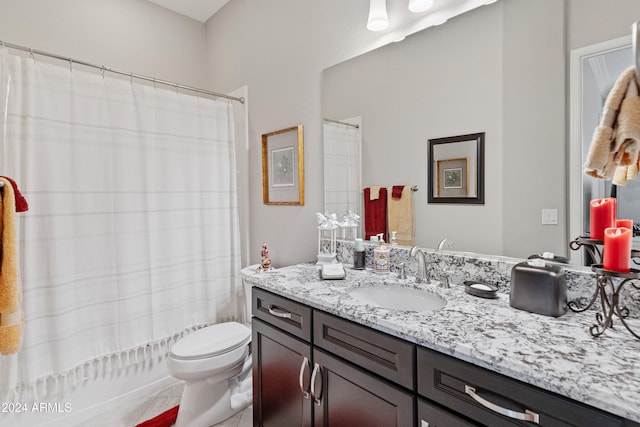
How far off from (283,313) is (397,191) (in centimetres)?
79

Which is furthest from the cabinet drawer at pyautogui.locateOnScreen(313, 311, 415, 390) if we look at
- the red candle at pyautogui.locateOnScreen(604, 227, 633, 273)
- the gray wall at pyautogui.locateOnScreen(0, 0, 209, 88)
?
the gray wall at pyautogui.locateOnScreen(0, 0, 209, 88)

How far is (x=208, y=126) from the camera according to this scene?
234cm

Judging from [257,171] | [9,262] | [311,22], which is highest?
[311,22]

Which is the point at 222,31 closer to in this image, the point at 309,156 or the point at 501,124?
the point at 309,156

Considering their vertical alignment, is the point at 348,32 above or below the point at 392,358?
above

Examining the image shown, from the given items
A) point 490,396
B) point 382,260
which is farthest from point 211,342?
point 490,396

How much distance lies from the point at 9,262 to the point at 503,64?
197 centimetres

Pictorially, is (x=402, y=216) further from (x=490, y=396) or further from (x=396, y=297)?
(x=490, y=396)

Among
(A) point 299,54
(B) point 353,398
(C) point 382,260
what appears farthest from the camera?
(A) point 299,54

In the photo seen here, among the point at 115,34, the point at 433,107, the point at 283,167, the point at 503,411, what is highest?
the point at 115,34

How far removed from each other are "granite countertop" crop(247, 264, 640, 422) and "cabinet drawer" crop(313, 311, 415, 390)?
3 cm

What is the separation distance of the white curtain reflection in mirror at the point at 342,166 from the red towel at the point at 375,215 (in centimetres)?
5

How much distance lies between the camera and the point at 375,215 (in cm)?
170

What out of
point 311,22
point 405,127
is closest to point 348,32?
point 311,22
